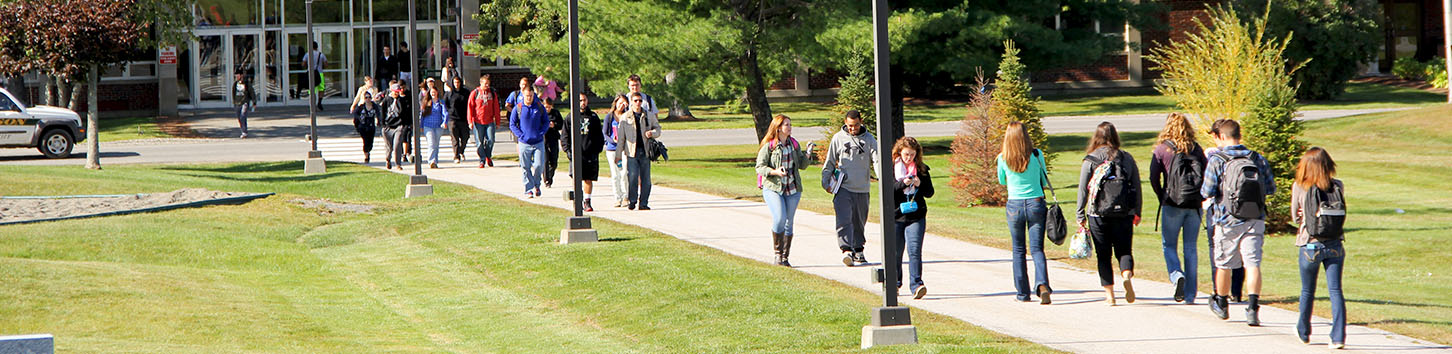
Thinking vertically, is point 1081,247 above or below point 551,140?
below

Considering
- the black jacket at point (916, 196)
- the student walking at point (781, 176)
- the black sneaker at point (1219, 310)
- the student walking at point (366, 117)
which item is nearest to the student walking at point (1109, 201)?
the black sneaker at point (1219, 310)

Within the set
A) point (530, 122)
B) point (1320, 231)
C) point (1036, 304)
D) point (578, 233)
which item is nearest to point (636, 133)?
point (578, 233)

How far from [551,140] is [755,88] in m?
9.60

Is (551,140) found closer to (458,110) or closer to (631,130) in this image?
(631,130)

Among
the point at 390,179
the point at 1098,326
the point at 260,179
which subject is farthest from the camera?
the point at 260,179

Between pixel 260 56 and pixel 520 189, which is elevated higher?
pixel 260 56

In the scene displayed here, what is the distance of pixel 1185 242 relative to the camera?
414 inches

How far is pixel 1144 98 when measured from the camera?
47812 millimetres

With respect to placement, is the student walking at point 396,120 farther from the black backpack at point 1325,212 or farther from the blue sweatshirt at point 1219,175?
the black backpack at point 1325,212

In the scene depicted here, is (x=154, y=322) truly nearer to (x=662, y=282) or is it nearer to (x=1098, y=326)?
(x=662, y=282)

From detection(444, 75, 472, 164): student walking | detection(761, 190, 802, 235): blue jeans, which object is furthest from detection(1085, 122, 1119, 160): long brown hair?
detection(444, 75, 472, 164): student walking

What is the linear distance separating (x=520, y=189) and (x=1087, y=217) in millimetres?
11364

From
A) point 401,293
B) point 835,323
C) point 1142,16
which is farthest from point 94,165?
point 1142,16

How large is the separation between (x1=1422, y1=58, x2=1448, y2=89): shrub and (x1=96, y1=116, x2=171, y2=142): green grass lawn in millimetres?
38511
